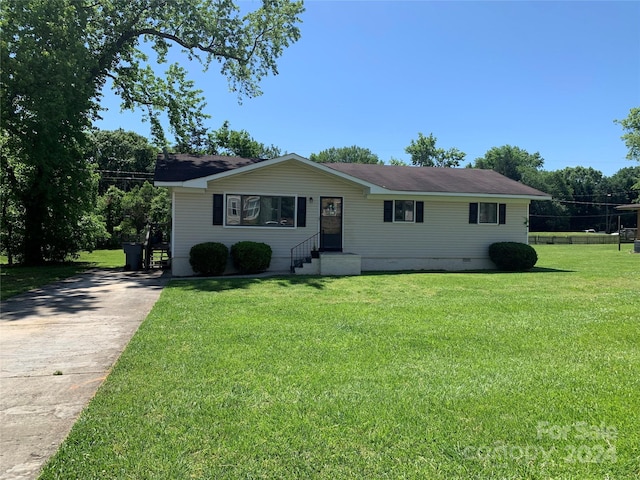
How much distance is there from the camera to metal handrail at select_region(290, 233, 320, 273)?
14.9 m

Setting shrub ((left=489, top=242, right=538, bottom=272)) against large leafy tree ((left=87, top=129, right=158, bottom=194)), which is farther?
large leafy tree ((left=87, top=129, right=158, bottom=194))

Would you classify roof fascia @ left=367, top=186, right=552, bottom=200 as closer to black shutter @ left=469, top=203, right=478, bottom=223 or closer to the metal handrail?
black shutter @ left=469, top=203, right=478, bottom=223

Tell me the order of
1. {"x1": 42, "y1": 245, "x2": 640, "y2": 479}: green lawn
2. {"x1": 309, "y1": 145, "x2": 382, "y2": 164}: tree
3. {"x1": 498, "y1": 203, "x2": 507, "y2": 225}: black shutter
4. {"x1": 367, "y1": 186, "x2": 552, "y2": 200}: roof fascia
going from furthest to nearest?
{"x1": 309, "y1": 145, "x2": 382, "y2": 164}: tree < {"x1": 498, "y1": 203, "x2": 507, "y2": 225}: black shutter < {"x1": 367, "y1": 186, "x2": 552, "y2": 200}: roof fascia < {"x1": 42, "y1": 245, "x2": 640, "y2": 479}: green lawn

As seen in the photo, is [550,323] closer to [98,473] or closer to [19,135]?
[98,473]

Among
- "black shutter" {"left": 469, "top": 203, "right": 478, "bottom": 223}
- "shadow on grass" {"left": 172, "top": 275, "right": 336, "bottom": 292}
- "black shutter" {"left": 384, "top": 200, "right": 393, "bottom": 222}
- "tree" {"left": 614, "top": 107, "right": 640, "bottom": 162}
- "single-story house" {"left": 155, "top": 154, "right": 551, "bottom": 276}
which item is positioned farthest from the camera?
"tree" {"left": 614, "top": 107, "right": 640, "bottom": 162}

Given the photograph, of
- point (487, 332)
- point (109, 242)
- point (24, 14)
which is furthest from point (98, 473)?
point (109, 242)

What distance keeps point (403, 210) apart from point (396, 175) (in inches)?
86.0

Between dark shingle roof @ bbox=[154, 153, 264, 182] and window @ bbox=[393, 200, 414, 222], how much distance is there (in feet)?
17.4

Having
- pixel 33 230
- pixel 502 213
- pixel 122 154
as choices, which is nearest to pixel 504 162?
pixel 122 154

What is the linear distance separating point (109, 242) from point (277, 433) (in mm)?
31708

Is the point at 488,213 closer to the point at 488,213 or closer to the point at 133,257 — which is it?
the point at 488,213

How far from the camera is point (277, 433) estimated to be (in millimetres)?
3072

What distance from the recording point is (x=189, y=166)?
51.4 ft

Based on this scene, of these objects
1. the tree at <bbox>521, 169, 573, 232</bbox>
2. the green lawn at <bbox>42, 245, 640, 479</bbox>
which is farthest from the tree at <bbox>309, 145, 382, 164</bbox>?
the green lawn at <bbox>42, 245, 640, 479</bbox>
